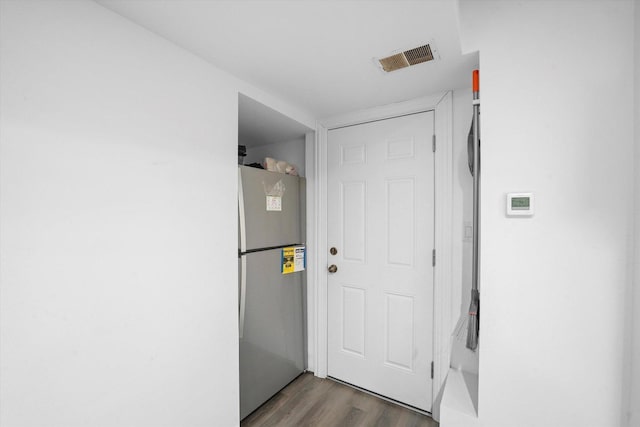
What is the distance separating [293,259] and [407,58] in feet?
5.35

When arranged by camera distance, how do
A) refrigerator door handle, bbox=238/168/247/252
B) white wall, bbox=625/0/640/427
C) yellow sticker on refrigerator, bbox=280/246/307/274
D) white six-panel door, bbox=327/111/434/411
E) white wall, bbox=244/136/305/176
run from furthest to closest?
1. white wall, bbox=244/136/305/176
2. yellow sticker on refrigerator, bbox=280/246/307/274
3. white six-panel door, bbox=327/111/434/411
4. refrigerator door handle, bbox=238/168/247/252
5. white wall, bbox=625/0/640/427

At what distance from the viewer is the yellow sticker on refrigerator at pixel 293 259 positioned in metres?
2.27

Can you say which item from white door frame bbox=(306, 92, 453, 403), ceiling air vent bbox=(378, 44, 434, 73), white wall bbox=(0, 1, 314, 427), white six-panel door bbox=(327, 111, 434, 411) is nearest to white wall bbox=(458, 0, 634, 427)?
ceiling air vent bbox=(378, 44, 434, 73)

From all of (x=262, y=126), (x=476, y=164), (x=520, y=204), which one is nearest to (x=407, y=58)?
(x=476, y=164)

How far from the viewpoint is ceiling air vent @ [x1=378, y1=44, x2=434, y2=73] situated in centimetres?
148

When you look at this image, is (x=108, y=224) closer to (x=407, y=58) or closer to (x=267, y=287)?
(x=267, y=287)

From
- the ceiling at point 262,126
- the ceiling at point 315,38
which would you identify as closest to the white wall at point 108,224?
the ceiling at point 315,38

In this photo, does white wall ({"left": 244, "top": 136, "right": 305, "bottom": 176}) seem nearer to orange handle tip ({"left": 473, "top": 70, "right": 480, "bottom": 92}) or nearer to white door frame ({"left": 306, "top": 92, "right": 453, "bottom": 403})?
white door frame ({"left": 306, "top": 92, "right": 453, "bottom": 403})

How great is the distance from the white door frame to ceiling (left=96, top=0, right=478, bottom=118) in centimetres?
20

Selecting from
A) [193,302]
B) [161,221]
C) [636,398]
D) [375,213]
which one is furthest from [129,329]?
[636,398]

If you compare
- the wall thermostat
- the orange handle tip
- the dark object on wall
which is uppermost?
the orange handle tip

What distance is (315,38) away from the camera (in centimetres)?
138

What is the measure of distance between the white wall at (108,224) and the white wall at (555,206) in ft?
4.80

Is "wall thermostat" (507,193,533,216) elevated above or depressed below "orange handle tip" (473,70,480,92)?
below
